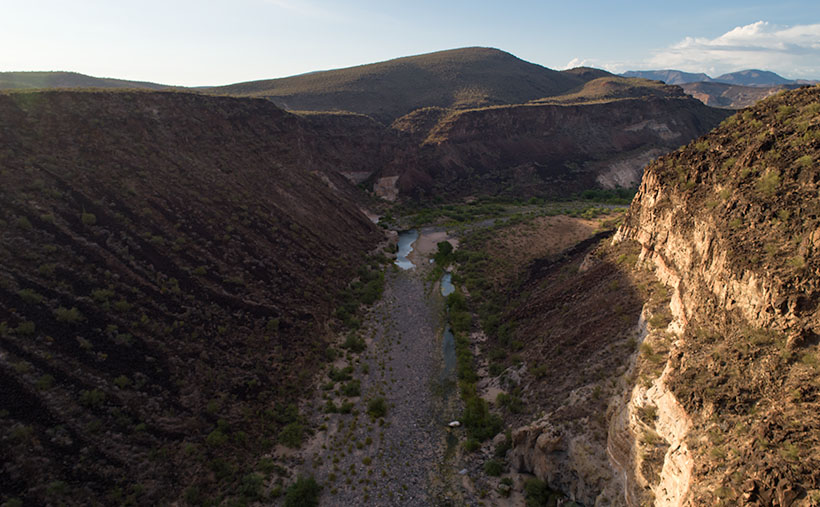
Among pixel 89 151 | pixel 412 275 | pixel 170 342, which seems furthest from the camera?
pixel 412 275

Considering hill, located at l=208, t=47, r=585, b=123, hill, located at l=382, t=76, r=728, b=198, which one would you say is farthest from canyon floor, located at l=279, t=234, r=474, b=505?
hill, located at l=208, t=47, r=585, b=123

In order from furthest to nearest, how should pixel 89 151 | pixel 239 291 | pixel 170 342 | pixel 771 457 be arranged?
pixel 89 151 → pixel 239 291 → pixel 170 342 → pixel 771 457

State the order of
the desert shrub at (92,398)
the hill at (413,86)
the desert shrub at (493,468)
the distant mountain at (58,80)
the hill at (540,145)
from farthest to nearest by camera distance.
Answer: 1. the hill at (413,86)
2. the distant mountain at (58,80)
3. the hill at (540,145)
4. the desert shrub at (493,468)
5. the desert shrub at (92,398)

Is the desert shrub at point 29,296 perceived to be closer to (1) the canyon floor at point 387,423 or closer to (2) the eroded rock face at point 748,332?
(1) the canyon floor at point 387,423

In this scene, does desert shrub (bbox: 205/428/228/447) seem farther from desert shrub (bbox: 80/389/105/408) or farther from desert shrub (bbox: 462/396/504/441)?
desert shrub (bbox: 462/396/504/441)

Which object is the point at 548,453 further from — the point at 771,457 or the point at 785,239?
the point at 785,239

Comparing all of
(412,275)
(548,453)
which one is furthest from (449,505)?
(412,275)

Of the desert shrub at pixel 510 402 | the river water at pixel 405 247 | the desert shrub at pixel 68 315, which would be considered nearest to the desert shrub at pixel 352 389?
the desert shrub at pixel 510 402
